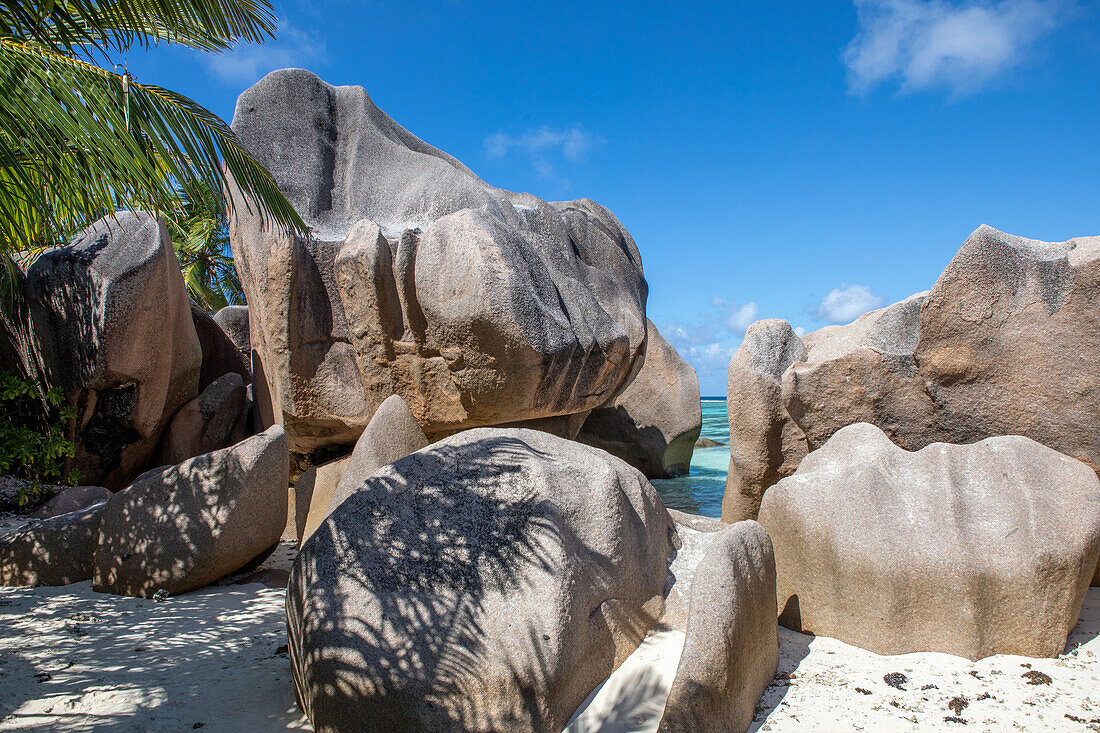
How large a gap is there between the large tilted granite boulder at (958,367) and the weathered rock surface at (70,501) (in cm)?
532

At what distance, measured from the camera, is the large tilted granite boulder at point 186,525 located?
15.1 ft

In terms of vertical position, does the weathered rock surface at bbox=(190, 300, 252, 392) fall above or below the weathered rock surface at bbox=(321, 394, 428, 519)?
above

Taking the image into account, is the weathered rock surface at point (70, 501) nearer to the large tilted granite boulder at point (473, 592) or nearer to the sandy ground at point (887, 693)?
the large tilted granite boulder at point (473, 592)

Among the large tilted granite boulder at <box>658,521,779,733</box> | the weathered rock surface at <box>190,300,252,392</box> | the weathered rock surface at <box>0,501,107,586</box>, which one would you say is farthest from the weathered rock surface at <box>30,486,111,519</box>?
the large tilted granite boulder at <box>658,521,779,733</box>

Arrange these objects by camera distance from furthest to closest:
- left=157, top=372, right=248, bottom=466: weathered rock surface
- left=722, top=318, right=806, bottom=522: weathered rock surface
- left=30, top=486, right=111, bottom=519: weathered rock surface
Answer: left=157, top=372, right=248, bottom=466: weathered rock surface → left=30, top=486, right=111, bottom=519: weathered rock surface → left=722, top=318, right=806, bottom=522: weathered rock surface

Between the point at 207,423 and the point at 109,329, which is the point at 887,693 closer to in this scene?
the point at 109,329

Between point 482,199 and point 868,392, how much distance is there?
3525mm

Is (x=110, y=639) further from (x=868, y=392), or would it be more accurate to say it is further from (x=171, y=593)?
(x=868, y=392)

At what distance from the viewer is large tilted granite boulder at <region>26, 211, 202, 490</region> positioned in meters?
6.51

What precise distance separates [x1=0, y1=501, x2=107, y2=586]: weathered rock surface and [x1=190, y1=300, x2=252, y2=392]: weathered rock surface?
3657 mm

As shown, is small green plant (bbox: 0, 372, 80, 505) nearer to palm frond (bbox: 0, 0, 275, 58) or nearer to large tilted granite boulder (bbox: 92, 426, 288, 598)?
large tilted granite boulder (bbox: 92, 426, 288, 598)

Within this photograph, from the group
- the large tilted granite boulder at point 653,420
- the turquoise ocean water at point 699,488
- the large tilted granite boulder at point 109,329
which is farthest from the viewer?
the large tilted granite boulder at point 653,420

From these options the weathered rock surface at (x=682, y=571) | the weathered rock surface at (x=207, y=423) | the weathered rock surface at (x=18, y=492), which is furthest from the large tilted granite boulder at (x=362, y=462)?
the weathered rock surface at (x=682, y=571)

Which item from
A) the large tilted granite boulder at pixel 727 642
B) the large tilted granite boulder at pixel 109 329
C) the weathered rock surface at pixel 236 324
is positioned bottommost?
the large tilted granite boulder at pixel 727 642
